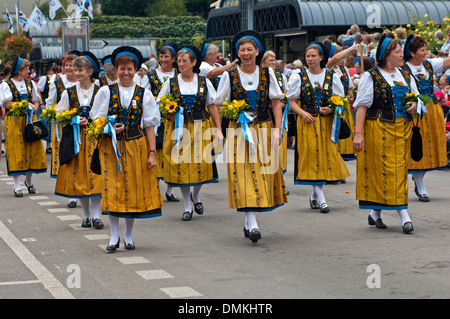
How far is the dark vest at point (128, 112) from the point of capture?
8.33m

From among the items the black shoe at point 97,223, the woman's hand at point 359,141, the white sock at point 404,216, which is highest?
the woman's hand at point 359,141

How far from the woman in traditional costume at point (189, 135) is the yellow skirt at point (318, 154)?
3.86ft

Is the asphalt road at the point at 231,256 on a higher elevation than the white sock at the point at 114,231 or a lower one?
lower

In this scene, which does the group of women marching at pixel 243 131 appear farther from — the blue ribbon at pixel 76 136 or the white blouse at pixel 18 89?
the white blouse at pixel 18 89

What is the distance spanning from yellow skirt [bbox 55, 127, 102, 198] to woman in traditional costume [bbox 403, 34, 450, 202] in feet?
12.7

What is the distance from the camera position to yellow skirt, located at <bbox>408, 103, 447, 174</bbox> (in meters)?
11.3

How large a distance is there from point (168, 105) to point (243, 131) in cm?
193

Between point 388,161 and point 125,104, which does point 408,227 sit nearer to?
point 388,161

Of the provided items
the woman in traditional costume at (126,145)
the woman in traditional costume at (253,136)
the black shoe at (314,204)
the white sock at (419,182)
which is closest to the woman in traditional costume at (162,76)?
the black shoe at (314,204)

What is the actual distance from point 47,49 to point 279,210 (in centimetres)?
4821

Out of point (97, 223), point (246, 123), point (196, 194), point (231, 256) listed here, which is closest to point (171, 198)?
point (196, 194)

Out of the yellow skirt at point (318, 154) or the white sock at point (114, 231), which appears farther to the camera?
the yellow skirt at point (318, 154)

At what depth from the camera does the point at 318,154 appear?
11.1m
